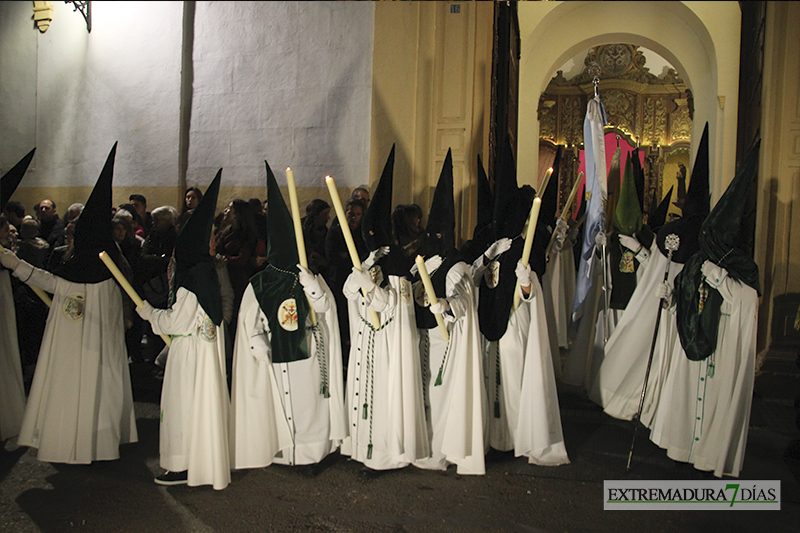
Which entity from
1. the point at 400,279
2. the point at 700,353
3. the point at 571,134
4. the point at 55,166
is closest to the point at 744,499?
the point at 700,353

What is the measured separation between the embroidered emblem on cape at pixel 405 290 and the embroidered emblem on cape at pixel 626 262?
2.67 meters

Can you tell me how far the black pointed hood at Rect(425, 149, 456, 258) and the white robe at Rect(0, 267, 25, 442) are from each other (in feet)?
11.5

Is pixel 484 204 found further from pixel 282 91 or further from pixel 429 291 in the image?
pixel 282 91

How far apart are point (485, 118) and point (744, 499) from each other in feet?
14.3

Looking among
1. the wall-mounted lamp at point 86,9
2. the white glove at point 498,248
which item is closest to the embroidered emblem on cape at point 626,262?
the white glove at point 498,248

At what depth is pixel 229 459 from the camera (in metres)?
4.15

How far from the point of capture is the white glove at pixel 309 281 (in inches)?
158

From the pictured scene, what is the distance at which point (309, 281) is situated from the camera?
401 cm

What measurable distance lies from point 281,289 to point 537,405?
201 cm

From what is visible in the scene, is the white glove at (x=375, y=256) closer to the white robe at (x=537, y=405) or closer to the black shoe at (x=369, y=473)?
the white robe at (x=537, y=405)

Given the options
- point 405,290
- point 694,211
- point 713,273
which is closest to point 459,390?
point 405,290

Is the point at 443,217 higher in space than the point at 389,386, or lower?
higher

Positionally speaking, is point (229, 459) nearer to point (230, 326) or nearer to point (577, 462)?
point (230, 326)

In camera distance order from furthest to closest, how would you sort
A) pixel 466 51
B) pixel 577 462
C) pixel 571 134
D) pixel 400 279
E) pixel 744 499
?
pixel 571 134
pixel 466 51
pixel 577 462
pixel 400 279
pixel 744 499
